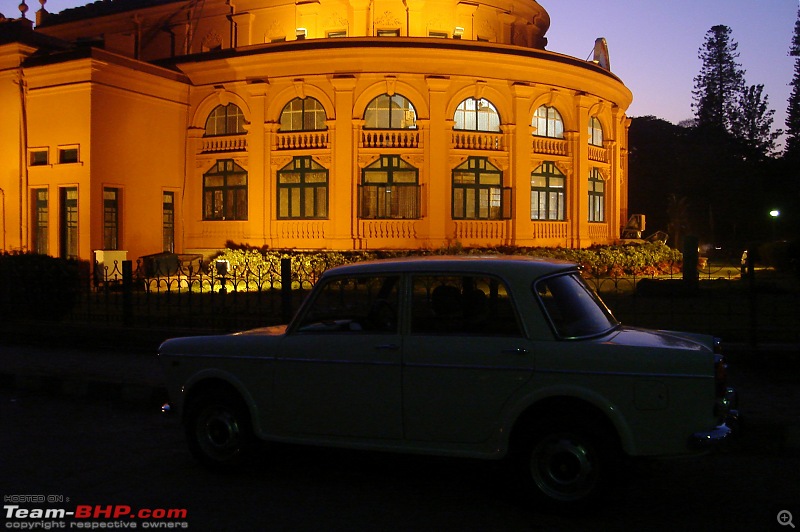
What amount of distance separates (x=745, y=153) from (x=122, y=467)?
216ft

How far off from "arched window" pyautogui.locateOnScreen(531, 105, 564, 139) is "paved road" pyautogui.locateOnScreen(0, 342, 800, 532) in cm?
1968

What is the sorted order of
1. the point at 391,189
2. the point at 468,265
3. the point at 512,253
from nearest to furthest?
1. the point at 468,265
2. the point at 512,253
3. the point at 391,189

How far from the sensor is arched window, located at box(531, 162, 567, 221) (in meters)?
26.9

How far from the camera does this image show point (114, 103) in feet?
78.6

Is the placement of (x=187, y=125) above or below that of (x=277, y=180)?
above

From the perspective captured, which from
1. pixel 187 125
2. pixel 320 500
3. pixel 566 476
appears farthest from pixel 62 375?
pixel 187 125

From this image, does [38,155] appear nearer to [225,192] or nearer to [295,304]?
[225,192]

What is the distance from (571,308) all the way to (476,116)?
68.4 ft

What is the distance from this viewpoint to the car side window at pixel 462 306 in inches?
225

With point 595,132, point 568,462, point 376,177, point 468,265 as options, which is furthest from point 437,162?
point 568,462

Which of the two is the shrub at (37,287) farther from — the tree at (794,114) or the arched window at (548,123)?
the tree at (794,114)

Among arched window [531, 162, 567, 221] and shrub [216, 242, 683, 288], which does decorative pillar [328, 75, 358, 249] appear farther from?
→ arched window [531, 162, 567, 221]

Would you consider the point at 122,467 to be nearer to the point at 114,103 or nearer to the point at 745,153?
the point at 114,103

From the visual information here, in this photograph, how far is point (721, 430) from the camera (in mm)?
5242
